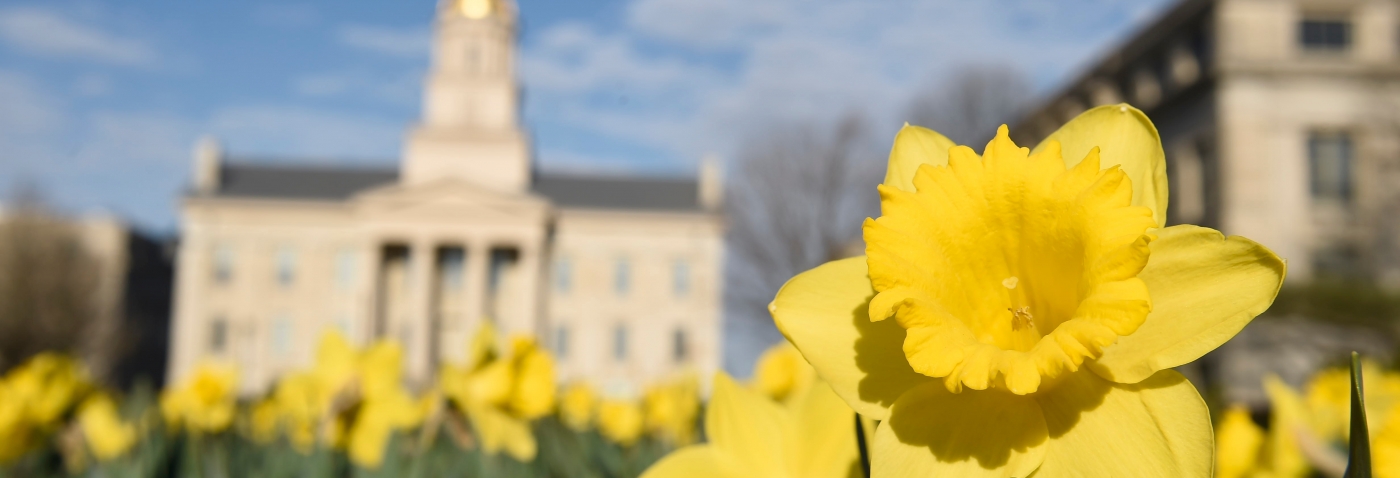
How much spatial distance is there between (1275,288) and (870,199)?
19.2 m

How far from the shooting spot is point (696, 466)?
2.21 feet

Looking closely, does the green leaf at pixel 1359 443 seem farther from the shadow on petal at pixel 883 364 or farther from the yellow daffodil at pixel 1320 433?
the yellow daffodil at pixel 1320 433

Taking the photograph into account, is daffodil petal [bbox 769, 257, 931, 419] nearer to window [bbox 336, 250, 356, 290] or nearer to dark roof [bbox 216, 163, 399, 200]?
window [bbox 336, 250, 356, 290]

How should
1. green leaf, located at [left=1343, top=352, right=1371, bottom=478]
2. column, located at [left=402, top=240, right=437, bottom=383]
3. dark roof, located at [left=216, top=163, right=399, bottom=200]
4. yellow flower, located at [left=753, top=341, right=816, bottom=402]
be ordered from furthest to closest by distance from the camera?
1. dark roof, located at [left=216, top=163, right=399, bottom=200]
2. column, located at [left=402, top=240, right=437, bottom=383]
3. yellow flower, located at [left=753, top=341, right=816, bottom=402]
4. green leaf, located at [left=1343, top=352, right=1371, bottom=478]

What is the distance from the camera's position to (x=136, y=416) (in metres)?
2.96

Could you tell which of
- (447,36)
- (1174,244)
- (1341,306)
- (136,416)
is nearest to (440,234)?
(447,36)

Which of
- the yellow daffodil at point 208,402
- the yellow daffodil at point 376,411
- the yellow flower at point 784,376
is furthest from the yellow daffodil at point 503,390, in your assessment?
the yellow daffodil at point 208,402

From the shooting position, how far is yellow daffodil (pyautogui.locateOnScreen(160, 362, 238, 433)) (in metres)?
2.75

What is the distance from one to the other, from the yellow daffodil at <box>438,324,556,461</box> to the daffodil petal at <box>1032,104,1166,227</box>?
3.59ft

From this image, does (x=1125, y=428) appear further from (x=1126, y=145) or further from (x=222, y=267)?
(x=222, y=267)

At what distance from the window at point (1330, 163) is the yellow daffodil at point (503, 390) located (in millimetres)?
20975

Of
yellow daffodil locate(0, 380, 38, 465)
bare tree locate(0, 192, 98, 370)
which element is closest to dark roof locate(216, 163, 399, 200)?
bare tree locate(0, 192, 98, 370)

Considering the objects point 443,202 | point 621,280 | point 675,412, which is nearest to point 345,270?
point 443,202

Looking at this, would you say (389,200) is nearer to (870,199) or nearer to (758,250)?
(758,250)
